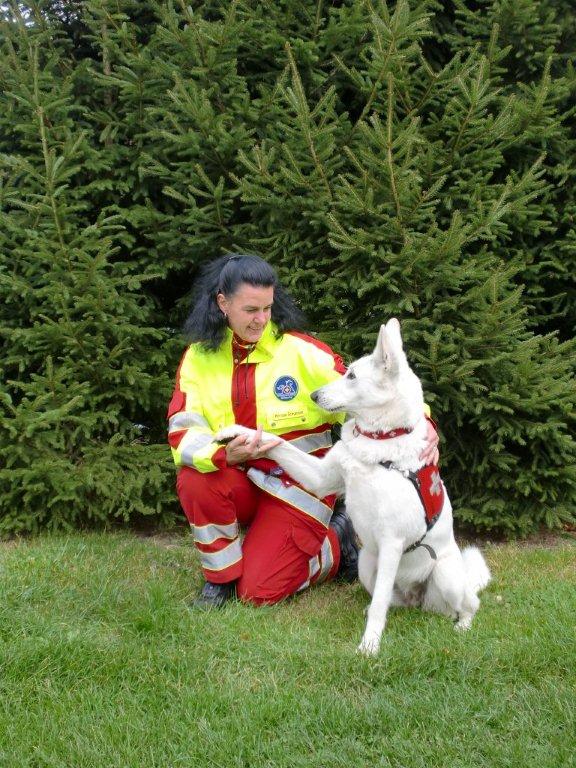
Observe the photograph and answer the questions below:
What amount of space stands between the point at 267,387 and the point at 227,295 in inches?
19.1

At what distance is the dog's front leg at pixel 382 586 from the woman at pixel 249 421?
0.67 m

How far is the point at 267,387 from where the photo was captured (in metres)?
3.71

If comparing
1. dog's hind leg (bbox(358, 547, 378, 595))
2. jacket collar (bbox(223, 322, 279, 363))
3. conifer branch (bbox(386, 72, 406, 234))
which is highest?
conifer branch (bbox(386, 72, 406, 234))

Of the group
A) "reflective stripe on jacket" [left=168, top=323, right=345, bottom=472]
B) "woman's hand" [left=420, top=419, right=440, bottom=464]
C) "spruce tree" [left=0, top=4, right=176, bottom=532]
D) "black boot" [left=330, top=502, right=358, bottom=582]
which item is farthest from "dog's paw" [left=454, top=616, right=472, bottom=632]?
"spruce tree" [left=0, top=4, right=176, bottom=532]

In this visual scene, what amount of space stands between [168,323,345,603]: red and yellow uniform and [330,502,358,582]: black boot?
31 cm

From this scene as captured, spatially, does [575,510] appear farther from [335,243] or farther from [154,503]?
[154,503]

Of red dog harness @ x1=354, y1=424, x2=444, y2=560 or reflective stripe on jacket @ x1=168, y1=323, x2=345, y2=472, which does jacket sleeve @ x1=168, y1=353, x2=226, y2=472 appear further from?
red dog harness @ x1=354, y1=424, x2=444, y2=560

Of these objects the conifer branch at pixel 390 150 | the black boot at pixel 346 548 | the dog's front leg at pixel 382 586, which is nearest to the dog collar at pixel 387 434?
the dog's front leg at pixel 382 586

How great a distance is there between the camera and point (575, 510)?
457 centimetres

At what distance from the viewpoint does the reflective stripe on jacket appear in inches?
145

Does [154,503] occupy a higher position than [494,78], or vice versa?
[494,78]

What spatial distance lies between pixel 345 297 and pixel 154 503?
1743 mm

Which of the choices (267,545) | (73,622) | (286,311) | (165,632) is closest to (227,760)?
(165,632)

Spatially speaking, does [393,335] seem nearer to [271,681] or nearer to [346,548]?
[271,681]
